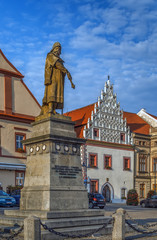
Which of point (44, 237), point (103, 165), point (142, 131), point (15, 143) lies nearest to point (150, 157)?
point (142, 131)

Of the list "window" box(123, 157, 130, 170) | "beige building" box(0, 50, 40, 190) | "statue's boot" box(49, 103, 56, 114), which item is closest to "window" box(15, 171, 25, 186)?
"beige building" box(0, 50, 40, 190)

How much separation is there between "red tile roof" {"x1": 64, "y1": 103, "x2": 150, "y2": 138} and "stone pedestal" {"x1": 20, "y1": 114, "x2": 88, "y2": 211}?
99.8 feet

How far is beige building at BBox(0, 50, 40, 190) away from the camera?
105 feet

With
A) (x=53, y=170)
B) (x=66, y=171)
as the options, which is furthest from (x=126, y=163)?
(x=53, y=170)

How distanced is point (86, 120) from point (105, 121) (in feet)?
8.00

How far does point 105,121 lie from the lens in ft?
149

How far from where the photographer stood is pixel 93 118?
44500 mm

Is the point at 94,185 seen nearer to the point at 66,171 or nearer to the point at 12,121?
the point at 12,121

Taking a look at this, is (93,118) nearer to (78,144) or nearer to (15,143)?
(15,143)

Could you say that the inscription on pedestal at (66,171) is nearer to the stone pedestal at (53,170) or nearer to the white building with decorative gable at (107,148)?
the stone pedestal at (53,170)

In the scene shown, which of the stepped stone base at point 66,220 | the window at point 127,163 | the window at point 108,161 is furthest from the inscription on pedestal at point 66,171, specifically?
the window at point 127,163

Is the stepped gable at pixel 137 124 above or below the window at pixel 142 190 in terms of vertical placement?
above

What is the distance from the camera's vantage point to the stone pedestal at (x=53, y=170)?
1198 cm

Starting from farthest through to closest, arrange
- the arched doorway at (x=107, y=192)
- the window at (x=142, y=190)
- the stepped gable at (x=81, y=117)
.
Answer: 1. the window at (x=142, y=190)
2. the stepped gable at (x=81, y=117)
3. the arched doorway at (x=107, y=192)
